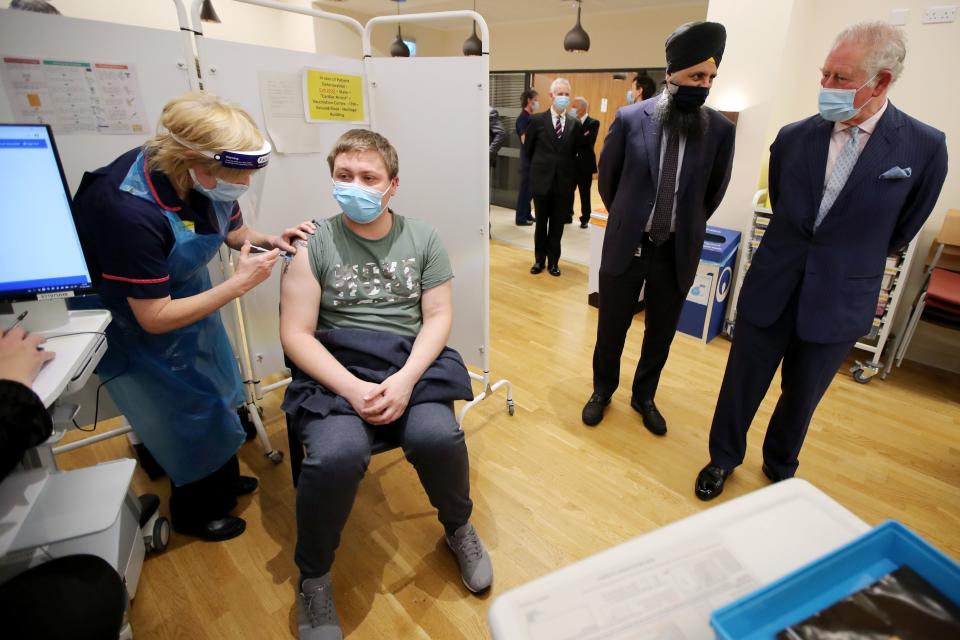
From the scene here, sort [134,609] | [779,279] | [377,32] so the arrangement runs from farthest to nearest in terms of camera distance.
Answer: [377,32]
[779,279]
[134,609]

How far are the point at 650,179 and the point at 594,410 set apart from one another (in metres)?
1.06

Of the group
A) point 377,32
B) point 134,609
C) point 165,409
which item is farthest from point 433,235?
point 377,32

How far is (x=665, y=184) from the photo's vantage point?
1880mm

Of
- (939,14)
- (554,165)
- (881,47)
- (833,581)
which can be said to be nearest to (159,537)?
(833,581)

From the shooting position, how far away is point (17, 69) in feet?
4.42

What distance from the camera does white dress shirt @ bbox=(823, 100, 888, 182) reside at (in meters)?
1.43

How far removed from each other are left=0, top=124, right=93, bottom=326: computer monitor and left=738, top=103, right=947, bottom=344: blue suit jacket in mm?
1953

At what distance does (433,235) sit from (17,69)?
3.96 ft

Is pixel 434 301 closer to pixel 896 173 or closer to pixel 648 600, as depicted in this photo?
pixel 648 600

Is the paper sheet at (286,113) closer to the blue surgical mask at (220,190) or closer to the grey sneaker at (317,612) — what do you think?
the blue surgical mask at (220,190)

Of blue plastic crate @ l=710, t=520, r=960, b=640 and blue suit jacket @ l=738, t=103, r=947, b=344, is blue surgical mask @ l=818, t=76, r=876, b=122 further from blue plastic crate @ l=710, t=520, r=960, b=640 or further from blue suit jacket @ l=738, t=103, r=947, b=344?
blue plastic crate @ l=710, t=520, r=960, b=640

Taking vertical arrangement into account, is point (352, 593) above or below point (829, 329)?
below

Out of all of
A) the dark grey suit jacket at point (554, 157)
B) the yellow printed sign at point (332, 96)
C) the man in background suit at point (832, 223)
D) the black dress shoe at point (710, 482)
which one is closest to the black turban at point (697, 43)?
the man in background suit at point (832, 223)

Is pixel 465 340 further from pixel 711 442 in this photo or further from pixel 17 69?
pixel 17 69
